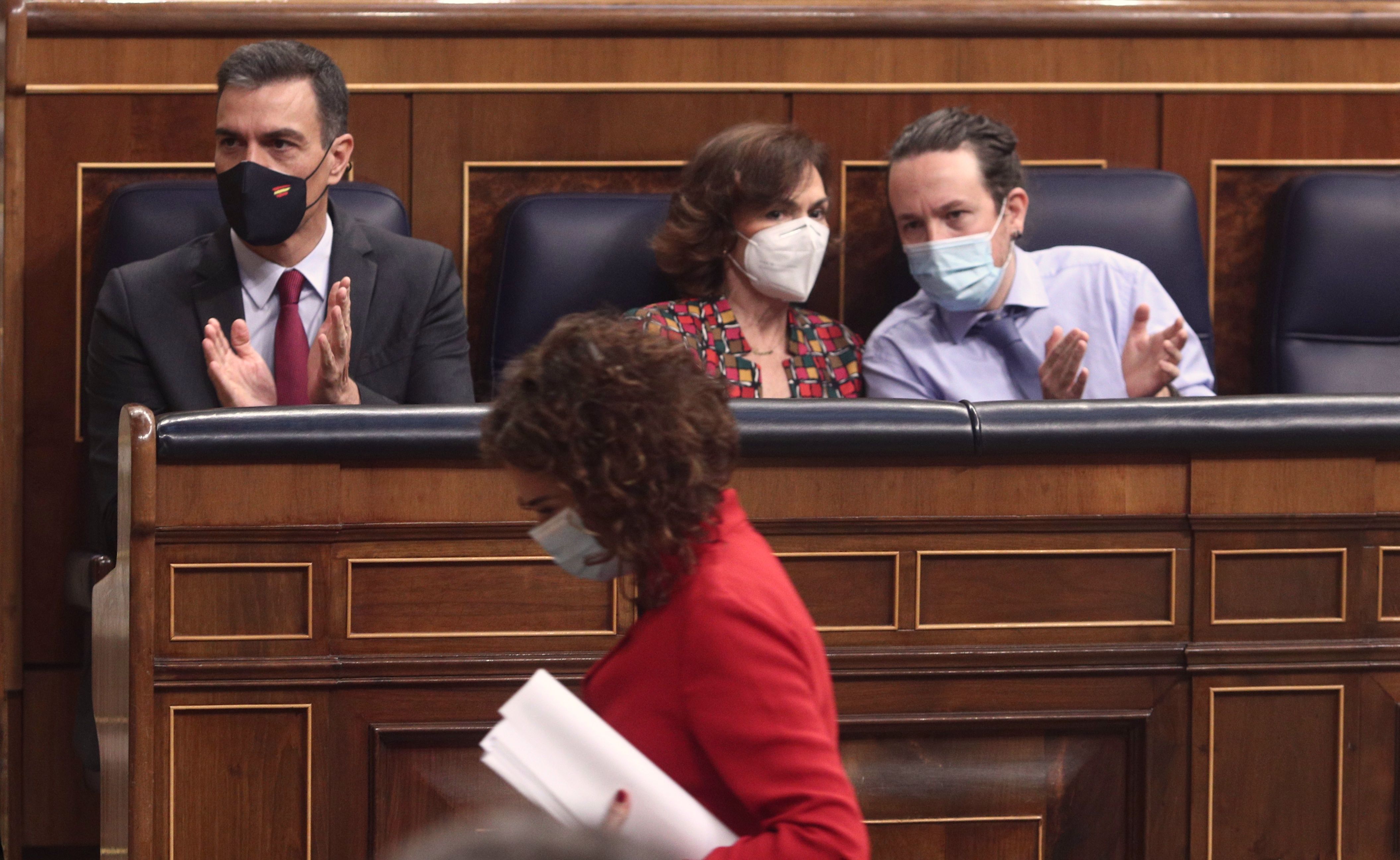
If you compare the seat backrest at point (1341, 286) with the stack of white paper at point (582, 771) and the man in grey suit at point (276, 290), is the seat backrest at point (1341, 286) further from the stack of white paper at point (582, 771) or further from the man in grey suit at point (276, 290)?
the stack of white paper at point (582, 771)

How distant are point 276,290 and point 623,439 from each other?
138 cm

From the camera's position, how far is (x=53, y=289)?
2.48 meters

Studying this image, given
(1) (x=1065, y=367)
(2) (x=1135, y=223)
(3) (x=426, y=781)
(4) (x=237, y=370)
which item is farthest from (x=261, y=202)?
(2) (x=1135, y=223)

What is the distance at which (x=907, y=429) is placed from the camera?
5.30ft

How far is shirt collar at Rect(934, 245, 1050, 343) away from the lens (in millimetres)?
2471

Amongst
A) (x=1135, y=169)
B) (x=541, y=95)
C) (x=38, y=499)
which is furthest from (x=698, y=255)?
(x=38, y=499)

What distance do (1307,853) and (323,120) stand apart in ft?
5.60

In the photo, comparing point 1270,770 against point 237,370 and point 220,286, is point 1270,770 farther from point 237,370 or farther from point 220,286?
point 220,286

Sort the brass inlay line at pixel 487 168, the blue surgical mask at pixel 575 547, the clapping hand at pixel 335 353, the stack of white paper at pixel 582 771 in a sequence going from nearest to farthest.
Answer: the stack of white paper at pixel 582 771
the blue surgical mask at pixel 575 547
the clapping hand at pixel 335 353
the brass inlay line at pixel 487 168

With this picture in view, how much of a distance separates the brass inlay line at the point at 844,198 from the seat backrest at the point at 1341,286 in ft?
1.20

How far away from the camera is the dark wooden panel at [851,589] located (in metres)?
1.64

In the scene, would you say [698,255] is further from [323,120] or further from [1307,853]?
[1307,853]

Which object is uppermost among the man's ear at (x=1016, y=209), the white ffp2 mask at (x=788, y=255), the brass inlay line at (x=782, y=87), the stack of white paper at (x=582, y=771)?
the brass inlay line at (x=782, y=87)

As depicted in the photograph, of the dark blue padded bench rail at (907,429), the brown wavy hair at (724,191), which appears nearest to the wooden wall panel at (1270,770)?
the dark blue padded bench rail at (907,429)
